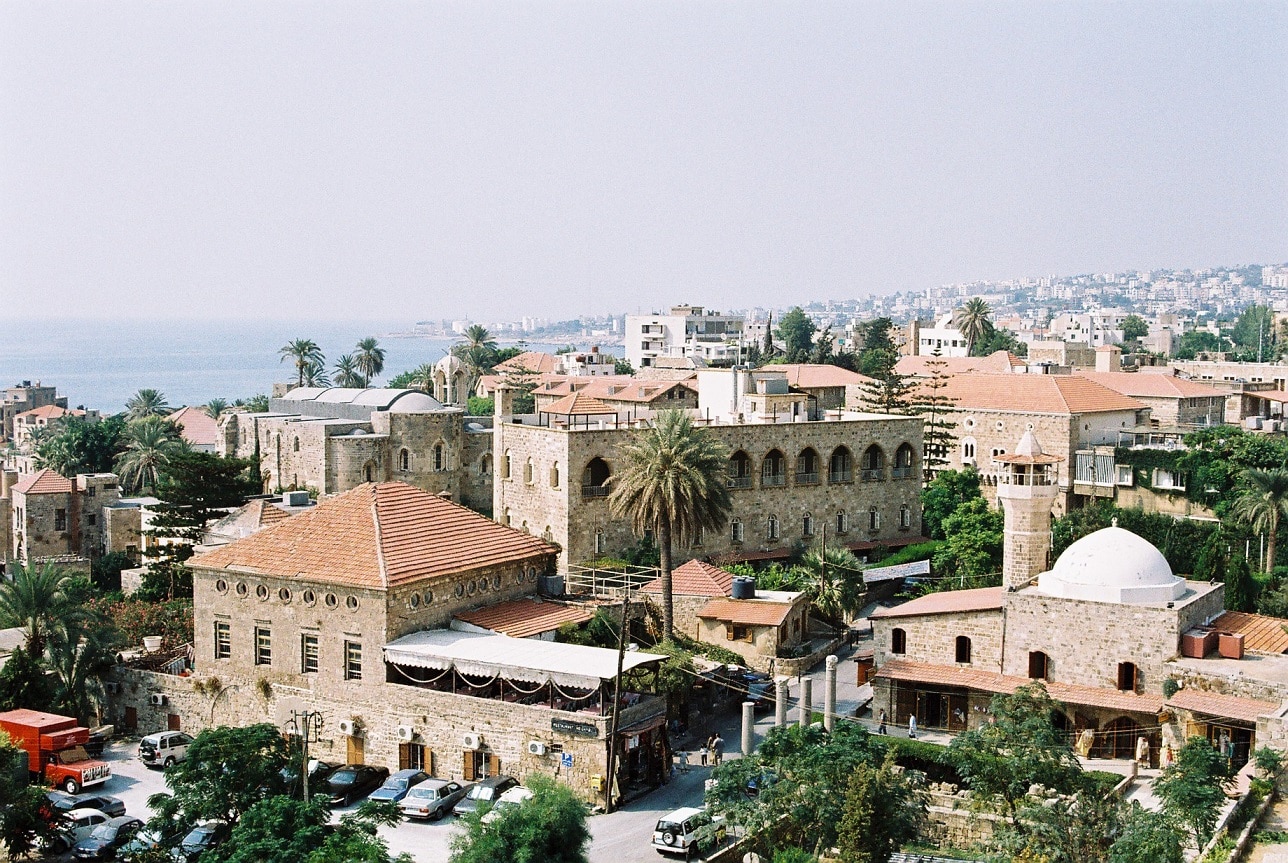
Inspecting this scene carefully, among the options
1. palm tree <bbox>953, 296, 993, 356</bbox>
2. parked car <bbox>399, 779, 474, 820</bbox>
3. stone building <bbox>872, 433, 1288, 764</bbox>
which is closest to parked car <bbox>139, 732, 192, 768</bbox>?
parked car <bbox>399, 779, 474, 820</bbox>

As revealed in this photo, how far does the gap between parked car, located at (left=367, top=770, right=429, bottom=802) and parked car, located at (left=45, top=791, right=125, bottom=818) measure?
4867 millimetres

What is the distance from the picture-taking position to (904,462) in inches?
2013

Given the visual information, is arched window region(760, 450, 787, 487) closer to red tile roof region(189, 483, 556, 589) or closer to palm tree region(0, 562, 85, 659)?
red tile roof region(189, 483, 556, 589)

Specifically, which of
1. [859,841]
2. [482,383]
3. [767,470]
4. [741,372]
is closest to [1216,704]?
[859,841]

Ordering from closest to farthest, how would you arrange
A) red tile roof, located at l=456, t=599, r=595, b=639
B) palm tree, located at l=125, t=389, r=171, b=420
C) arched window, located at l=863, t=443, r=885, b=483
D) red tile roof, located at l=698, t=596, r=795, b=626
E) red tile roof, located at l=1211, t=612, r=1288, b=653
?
1. red tile roof, located at l=1211, t=612, r=1288, b=653
2. red tile roof, located at l=456, t=599, r=595, b=639
3. red tile roof, located at l=698, t=596, r=795, b=626
4. arched window, located at l=863, t=443, r=885, b=483
5. palm tree, located at l=125, t=389, r=171, b=420

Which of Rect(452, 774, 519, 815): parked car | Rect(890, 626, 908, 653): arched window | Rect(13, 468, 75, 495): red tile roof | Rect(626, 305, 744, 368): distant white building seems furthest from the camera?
Rect(626, 305, 744, 368): distant white building

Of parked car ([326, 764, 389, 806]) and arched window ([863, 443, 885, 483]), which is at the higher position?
arched window ([863, 443, 885, 483])

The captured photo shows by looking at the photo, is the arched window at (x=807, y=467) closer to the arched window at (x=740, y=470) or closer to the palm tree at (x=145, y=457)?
the arched window at (x=740, y=470)

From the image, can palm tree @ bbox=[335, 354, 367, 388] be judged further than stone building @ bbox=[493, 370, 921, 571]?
Yes

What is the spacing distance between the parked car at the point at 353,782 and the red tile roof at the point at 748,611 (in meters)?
10.6

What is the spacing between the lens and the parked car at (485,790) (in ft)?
85.6

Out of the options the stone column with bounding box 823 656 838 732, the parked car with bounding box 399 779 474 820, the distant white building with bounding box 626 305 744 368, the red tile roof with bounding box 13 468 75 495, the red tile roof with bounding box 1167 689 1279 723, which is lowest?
the parked car with bounding box 399 779 474 820

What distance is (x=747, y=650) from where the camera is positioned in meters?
36.0

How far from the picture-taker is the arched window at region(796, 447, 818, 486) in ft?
159
